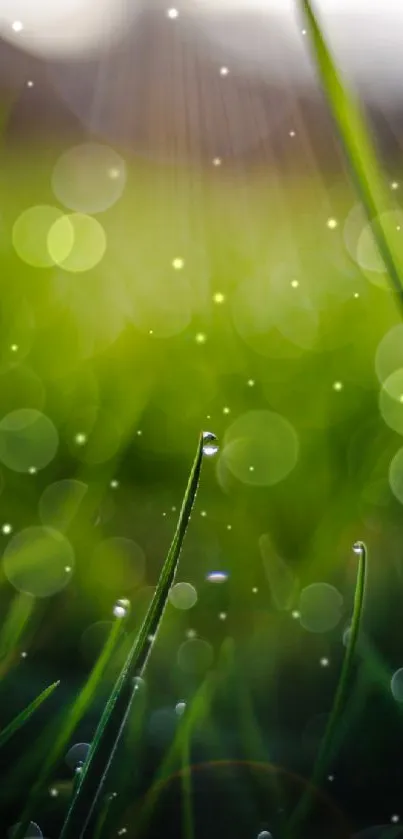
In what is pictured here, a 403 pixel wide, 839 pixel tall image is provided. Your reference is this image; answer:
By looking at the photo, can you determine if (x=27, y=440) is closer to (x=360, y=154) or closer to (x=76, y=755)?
(x=76, y=755)

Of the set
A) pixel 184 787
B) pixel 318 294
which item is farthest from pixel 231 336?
pixel 184 787

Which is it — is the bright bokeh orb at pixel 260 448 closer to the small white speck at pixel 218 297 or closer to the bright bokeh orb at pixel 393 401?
the bright bokeh orb at pixel 393 401

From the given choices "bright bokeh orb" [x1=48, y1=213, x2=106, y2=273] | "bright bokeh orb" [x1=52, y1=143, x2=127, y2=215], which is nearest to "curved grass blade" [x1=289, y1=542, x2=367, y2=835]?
"bright bokeh orb" [x1=48, y1=213, x2=106, y2=273]

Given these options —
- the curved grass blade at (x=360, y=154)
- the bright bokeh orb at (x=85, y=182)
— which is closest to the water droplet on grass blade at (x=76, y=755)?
the curved grass blade at (x=360, y=154)

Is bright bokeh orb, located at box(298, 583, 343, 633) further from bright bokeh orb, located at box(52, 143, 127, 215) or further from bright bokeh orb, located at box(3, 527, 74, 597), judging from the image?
bright bokeh orb, located at box(52, 143, 127, 215)

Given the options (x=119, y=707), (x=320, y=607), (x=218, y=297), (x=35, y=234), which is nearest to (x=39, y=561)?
(x=320, y=607)

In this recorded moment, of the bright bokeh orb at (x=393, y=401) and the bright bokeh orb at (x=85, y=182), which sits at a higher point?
the bright bokeh orb at (x=85, y=182)
